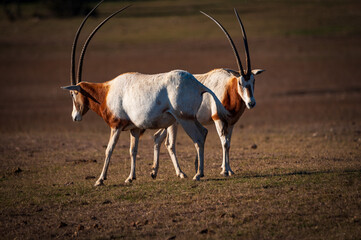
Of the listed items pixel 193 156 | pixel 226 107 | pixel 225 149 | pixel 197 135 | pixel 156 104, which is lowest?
pixel 193 156

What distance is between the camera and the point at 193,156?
41.4ft

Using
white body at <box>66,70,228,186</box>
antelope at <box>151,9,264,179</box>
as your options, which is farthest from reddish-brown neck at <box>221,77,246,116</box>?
white body at <box>66,70,228,186</box>

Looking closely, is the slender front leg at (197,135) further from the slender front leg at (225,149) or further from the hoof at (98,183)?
the hoof at (98,183)

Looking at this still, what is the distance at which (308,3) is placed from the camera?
5953cm

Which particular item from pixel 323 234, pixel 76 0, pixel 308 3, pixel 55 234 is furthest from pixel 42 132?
pixel 308 3

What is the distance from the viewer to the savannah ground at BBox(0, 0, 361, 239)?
7.43 metres

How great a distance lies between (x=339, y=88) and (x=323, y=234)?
19.6 m

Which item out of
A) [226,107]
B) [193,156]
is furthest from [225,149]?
[193,156]

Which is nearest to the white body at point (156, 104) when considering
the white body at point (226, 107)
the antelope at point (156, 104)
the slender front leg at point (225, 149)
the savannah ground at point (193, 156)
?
the antelope at point (156, 104)

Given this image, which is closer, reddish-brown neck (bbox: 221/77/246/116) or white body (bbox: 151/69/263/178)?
white body (bbox: 151/69/263/178)

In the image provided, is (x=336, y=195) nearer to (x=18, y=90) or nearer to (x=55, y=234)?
(x=55, y=234)

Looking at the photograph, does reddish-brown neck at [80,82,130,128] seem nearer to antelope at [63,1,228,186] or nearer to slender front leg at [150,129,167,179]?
antelope at [63,1,228,186]

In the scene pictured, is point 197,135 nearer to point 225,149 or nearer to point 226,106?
point 225,149

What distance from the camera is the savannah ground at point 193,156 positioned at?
7.43 m
